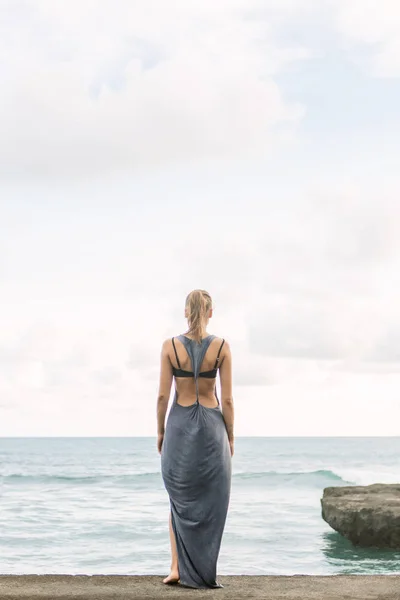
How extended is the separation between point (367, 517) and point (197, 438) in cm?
1057

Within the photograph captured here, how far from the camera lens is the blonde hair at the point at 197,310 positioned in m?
5.78

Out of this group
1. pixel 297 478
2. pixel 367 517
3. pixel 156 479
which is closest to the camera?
pixel 367 517

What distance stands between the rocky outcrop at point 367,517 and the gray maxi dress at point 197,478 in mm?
10041

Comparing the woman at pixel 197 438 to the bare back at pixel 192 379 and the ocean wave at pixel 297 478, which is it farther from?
the ocean wave at pixel 297 478

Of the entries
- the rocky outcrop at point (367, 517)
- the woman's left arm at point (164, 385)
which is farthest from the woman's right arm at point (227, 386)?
the rocky outcrop at point (367, 517)

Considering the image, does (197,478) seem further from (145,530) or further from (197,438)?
(145,530)

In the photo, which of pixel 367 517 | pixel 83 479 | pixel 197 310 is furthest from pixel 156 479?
pixel 197 310

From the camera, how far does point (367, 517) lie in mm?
15398

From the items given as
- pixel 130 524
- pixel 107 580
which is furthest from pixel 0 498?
pixel 107 580

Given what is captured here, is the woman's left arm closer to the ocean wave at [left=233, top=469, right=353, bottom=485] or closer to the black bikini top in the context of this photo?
the black bikini top

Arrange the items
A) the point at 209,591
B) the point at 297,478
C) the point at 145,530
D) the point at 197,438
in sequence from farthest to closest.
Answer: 1. the point at 297,478
2. the point at 145,530
3. the point at 197,438
4. the point at 209,591

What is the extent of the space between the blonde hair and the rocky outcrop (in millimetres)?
10551

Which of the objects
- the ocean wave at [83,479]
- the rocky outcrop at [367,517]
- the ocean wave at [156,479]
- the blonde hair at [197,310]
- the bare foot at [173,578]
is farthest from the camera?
the ocean wave at [83,479]

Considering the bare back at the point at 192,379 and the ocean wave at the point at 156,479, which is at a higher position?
the ocean wave at the point at 156,479
